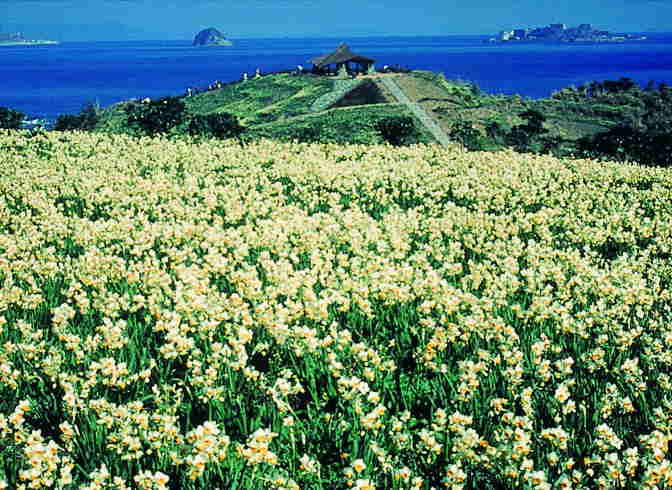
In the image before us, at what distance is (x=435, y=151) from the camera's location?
18344 mm

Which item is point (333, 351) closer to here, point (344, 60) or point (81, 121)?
point (81, 121)

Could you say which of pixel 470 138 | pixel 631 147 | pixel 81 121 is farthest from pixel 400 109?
pixel 631 147

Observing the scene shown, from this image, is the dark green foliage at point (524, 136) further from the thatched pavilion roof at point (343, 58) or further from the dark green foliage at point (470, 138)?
the thatched pavilion roof at point (343, 58)

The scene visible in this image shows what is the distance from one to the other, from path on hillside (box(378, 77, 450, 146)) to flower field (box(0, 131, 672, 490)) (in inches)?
1243

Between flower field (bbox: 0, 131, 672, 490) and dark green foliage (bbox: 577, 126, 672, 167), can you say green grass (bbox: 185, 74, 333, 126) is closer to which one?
dark green foliage (bbox: 577, 126, 672, 167)

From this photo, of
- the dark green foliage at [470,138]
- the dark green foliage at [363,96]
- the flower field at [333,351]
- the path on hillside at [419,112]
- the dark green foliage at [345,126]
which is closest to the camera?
the flower field at [333,351]

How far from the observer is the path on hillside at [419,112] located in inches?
1726

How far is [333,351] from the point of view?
6074 mm

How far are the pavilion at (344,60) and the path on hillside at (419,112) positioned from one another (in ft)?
31.6

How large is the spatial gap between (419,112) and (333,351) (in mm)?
50116

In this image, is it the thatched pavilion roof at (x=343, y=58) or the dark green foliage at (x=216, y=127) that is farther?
the thatched pavilion roof at (x=343, y=58)

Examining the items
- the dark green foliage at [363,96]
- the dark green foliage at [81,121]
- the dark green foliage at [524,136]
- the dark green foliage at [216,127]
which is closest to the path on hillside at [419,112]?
the dark green foliage at [363,96]

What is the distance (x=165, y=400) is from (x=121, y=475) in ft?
2.75

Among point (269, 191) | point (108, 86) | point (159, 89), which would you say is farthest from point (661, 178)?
point (108, 86)
